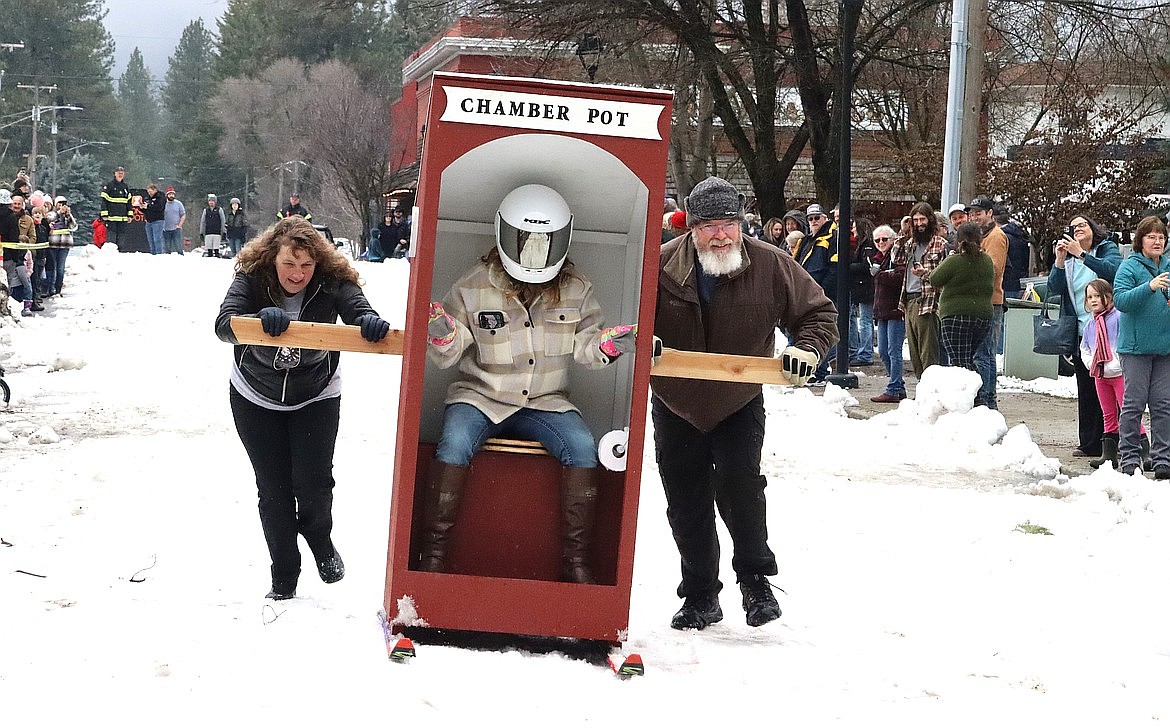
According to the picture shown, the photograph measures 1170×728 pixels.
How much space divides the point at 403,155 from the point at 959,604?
179 ft

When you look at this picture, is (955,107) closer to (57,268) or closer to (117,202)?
(57,268)

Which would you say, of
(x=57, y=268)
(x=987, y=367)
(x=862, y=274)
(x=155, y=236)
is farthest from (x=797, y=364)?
(x=155, y=236)

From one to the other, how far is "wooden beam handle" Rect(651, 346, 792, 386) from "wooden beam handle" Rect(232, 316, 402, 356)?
107 cm

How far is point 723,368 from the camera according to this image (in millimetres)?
5184

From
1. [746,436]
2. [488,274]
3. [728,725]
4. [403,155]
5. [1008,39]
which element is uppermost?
[403,155]

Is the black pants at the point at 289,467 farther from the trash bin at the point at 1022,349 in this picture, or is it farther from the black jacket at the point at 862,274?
the trash bin at the point at 1022,349

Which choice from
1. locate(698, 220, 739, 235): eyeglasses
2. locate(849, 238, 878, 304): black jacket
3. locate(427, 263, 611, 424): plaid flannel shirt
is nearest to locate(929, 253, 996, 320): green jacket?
locate(849, 238, 878, 304): black jacket

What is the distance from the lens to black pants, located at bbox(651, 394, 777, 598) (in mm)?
5680

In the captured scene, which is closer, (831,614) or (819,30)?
(831,614)

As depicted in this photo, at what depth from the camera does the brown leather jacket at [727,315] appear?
221 inches

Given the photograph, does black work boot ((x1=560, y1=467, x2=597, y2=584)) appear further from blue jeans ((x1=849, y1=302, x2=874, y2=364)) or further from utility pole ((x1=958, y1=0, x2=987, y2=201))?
utility pole ((x1=958, y1=0, x2=987, y2=201))

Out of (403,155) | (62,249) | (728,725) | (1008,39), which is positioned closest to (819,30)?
(1008,39)

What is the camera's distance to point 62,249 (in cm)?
2292

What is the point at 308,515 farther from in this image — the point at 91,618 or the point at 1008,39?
the point at 1008,39
